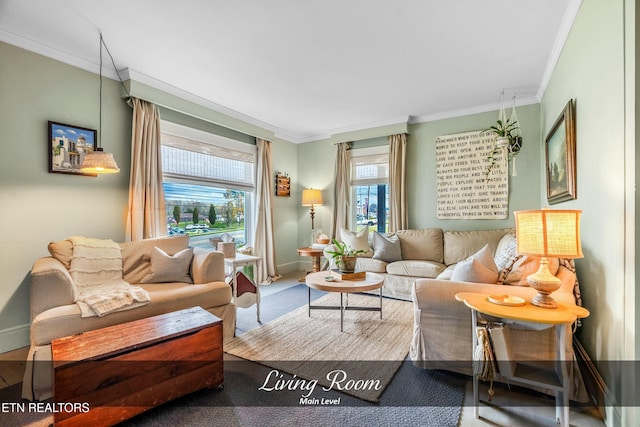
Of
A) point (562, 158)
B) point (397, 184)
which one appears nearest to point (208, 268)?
point (397, 184)

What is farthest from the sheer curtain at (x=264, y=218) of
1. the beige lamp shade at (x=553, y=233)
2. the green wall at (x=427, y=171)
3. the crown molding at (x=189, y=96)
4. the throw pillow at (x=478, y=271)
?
the beige lamp shade at (x=553, y=233)

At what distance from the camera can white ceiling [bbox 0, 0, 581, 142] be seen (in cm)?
212

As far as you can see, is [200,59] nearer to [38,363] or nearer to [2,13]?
[2,13]

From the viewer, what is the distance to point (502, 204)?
393cm

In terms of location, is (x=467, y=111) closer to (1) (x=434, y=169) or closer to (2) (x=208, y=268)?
(1) (x=434, y=169)

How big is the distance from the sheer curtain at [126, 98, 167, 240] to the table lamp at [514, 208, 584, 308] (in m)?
3.37

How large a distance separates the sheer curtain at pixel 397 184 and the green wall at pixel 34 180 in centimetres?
363

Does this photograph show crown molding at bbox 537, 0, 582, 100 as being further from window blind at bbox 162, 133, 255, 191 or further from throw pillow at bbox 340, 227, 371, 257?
window blind at bbox 162, 133, 255, 191

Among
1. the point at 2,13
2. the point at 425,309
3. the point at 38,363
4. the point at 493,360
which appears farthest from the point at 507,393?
the point at 2,13

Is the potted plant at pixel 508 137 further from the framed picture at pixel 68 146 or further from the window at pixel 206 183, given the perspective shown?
the framed picture at pixel 68 146

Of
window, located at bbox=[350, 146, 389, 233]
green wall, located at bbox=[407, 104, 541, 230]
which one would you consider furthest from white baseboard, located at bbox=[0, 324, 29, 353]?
green wall, located at bbox=[407, 104, 541, 230]

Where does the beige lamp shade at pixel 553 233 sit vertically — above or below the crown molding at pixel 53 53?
below

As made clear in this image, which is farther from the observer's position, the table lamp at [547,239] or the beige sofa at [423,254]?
the beige sofa at [423,254]

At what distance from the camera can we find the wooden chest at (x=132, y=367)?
55.7 inches
